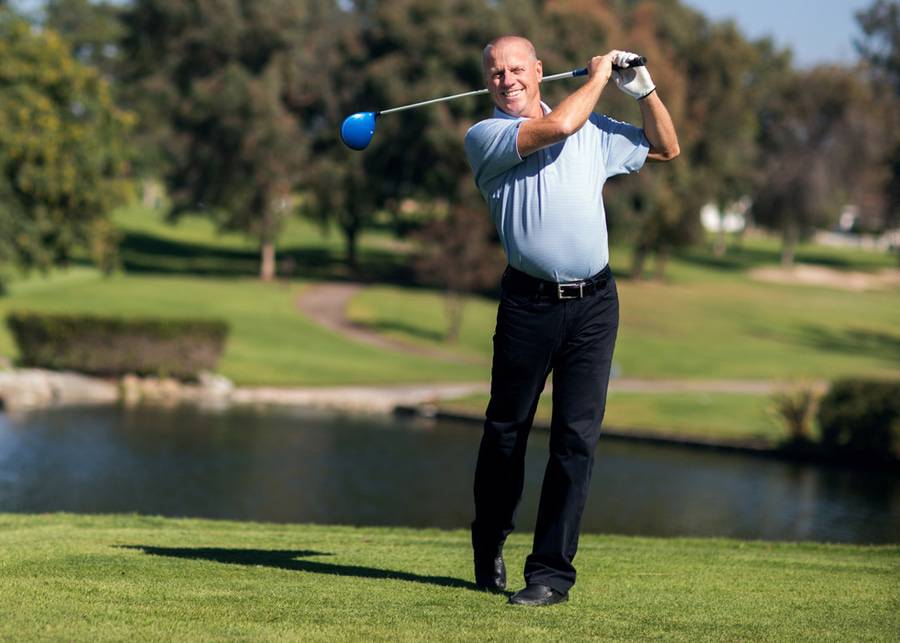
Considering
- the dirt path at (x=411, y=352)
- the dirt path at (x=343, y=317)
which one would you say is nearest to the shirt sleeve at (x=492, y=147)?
the dirt path at (x=411, y=352)

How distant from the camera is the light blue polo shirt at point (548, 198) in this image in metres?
5.76

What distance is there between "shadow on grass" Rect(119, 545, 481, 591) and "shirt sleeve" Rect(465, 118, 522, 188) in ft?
6.00

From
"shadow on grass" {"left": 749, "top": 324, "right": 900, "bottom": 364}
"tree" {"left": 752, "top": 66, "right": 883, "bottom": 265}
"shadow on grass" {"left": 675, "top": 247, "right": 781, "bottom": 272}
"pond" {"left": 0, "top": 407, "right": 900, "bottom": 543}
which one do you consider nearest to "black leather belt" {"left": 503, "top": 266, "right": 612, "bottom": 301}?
"pond" {"left": 0, "top": 407, "right": 900, "bottom": 543}

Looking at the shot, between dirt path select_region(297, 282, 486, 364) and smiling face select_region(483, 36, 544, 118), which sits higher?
smiling face select_region(483, 36, 544, 118)

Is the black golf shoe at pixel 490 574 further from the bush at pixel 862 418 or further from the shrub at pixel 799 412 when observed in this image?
the shrub at pixel 799 412

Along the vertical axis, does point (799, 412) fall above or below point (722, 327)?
above

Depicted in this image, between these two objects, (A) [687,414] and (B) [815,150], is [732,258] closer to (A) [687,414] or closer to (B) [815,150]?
(B) [815,150]

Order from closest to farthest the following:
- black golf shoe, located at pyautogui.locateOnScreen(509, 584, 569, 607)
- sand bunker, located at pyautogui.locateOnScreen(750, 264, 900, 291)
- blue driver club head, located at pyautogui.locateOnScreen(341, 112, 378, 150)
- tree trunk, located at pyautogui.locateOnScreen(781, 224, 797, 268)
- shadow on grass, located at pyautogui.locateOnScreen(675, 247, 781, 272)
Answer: black golf shoe, located at pyautogui.locateOnScreen(509, 584, 569, 607)
blue driver club head, located at pyautogui.locateOnScreen(341, 112, 378, 150)
sand bunker, located at pyautogui.locateOnScreen(750, 264, 900, 291)
tree trunk, located at pyautogui.locateOnScreen(781, 224, 797, 268)
shadow on grass, located at pyautogui.locateOnScreen(675, 247, 781, 272)

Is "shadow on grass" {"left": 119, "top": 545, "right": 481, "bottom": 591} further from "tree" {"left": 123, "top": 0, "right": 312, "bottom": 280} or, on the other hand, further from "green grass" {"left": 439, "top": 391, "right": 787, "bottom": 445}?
"tree" {"left": 123, "top": 0, "right": 312, "bottom": 280}

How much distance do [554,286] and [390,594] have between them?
143cm

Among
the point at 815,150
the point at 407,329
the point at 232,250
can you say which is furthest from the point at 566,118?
the point at 815,150

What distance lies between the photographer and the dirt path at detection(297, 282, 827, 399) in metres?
37.0

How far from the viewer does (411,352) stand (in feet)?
148

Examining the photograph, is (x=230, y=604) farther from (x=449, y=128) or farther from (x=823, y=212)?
(x=823, y=212)
